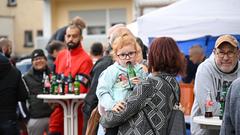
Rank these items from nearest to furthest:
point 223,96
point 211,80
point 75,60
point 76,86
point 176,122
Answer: point 176,122, point 223,96, point 211,80, point 76,86, point 75,60

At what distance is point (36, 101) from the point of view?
8.62 metres

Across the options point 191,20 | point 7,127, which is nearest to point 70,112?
point 7,127

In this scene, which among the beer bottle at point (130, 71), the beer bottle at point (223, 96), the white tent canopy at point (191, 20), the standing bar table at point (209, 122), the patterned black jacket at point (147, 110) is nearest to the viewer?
the patterned black jacket at point (147, 110)

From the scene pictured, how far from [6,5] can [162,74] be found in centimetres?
3739

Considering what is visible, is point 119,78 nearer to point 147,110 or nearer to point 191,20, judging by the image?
point 147,110

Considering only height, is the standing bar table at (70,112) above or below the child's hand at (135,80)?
below

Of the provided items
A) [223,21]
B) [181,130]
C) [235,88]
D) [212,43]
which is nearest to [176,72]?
[181,130]

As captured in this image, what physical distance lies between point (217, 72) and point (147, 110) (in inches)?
58.0

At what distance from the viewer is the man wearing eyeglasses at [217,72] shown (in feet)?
18.8

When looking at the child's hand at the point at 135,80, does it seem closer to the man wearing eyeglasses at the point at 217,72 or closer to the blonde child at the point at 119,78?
the blonde child at the point at 119,78

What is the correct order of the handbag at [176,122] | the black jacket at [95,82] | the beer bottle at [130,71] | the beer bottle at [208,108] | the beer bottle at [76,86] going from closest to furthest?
the handbag at [176,122], the beer bottle at [130,71], the beer bottle at [208,108], the black jacket at [95,82], the beer bottle at [76,86]

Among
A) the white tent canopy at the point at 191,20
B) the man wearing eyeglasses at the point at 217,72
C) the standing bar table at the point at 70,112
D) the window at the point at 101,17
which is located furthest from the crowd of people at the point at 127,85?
the window at the point at 101,17

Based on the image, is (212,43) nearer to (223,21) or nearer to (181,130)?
(223,21)

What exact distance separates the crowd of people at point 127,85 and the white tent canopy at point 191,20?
1283 mm
